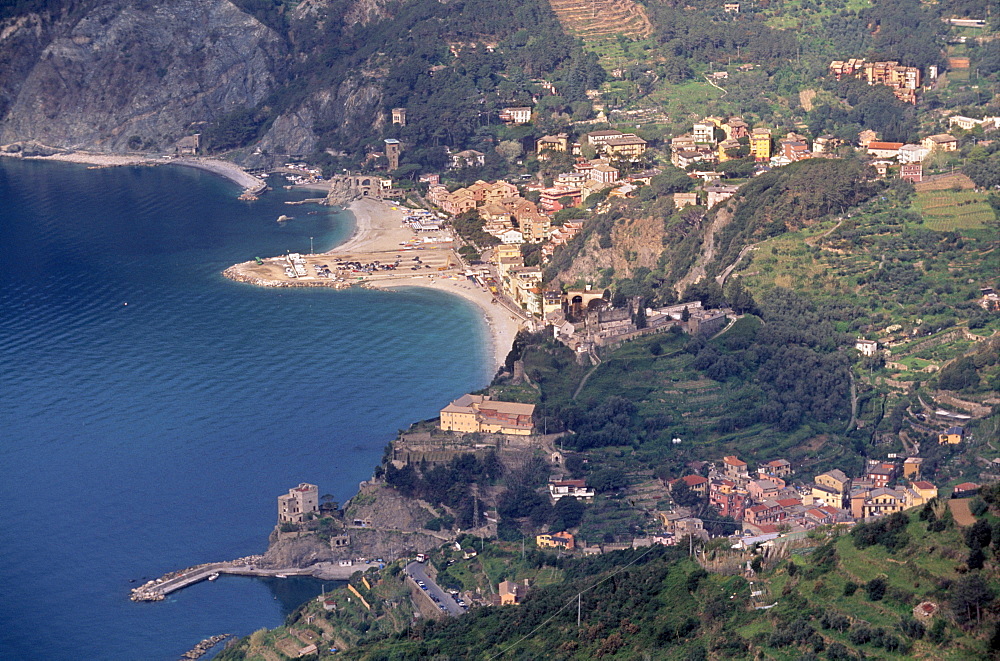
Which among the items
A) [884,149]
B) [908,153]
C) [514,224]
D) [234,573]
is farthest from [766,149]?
[234,573]

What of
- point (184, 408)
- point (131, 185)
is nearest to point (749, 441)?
point (184, 408)

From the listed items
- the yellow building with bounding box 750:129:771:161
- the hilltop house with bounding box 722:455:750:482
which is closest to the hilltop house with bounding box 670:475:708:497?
the hilltop house with bounding box 722:455:750:482

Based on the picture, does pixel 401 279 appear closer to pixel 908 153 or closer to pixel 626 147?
pixel 626 147

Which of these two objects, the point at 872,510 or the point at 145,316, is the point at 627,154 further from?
the point at 872,510

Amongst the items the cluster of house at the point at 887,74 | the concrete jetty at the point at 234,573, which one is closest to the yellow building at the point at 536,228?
the cluster of house at the point at 887,74

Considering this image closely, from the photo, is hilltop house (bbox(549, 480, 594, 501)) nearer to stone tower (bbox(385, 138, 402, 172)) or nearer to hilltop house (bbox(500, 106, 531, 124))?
hilltop house (bbox(500, 106, 531, 124))

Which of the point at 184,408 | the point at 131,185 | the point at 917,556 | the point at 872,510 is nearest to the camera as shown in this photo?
the point at 917,556
